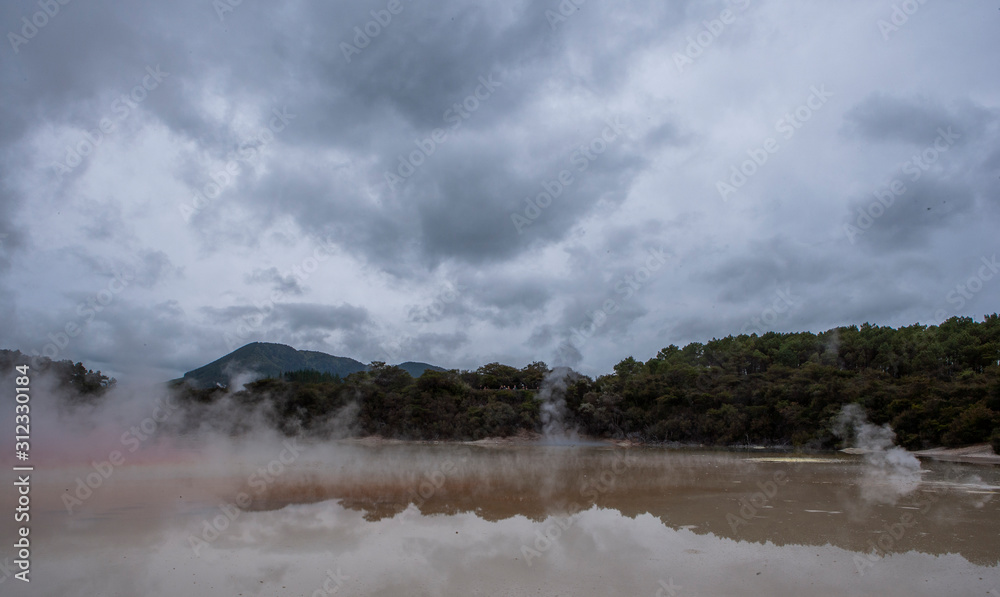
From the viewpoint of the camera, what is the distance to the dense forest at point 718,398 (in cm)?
2980

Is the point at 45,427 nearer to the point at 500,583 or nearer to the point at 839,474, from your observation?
the point at 500,583

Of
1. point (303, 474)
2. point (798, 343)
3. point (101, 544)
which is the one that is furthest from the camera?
point (798, 343)

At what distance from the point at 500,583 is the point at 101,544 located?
6.69 meters

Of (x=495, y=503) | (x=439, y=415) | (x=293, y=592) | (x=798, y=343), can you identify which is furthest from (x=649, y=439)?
(x=293, y=592)

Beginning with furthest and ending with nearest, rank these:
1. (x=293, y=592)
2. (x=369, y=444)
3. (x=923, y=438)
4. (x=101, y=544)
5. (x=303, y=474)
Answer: (x=369, y=444)
(x=923, y=438)
(x=303, y=474)
(x=101, y=544)
(x=293, y=592)

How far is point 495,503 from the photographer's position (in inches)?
506
